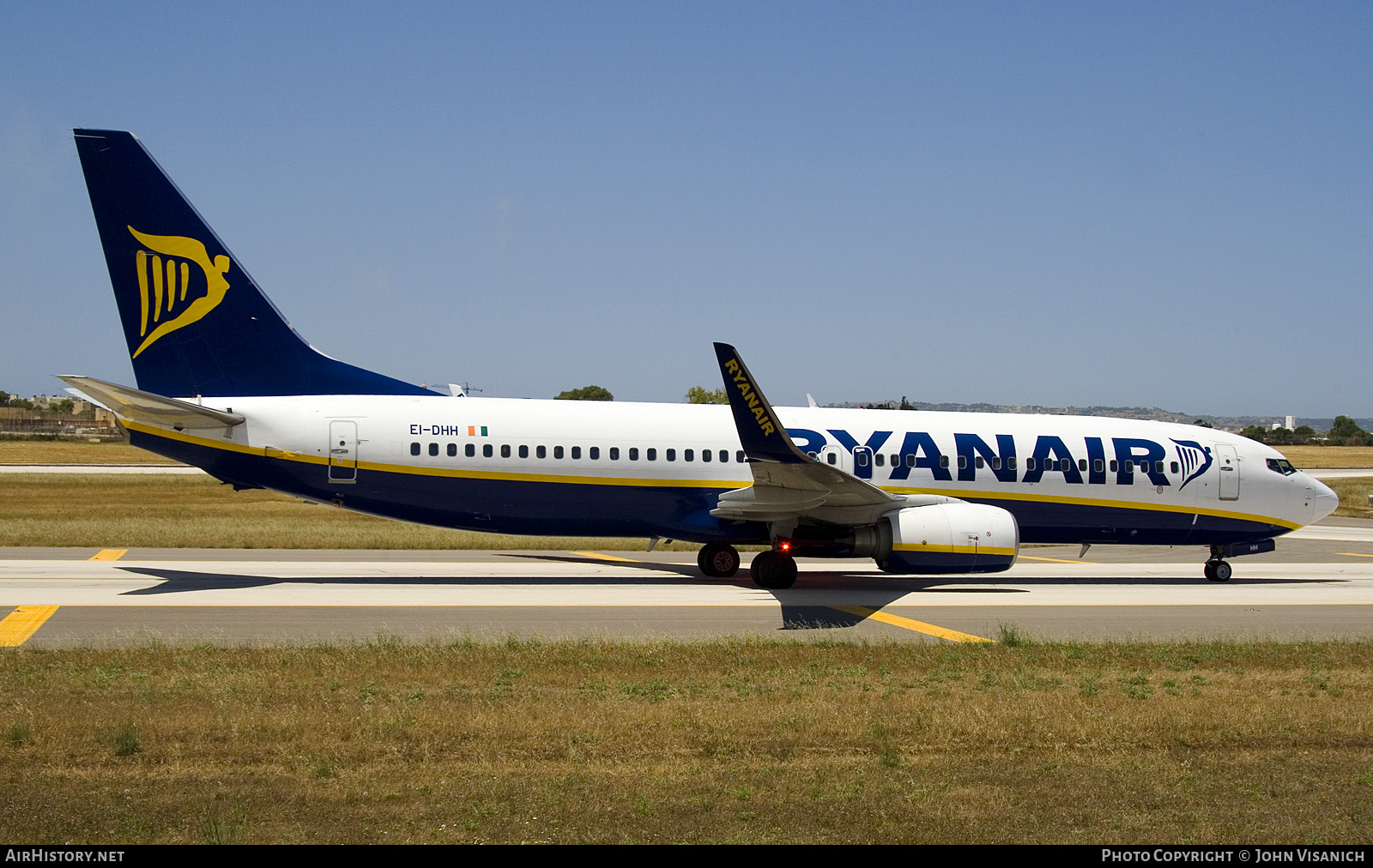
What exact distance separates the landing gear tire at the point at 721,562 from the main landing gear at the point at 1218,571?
1053 centimetres

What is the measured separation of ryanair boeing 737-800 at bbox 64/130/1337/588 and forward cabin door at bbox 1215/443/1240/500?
1249mm

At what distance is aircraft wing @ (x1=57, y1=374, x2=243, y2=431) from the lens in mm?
18531

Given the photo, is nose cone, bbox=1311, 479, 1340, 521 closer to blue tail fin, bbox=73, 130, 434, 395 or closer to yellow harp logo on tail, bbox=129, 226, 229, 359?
blue tail fin, bbox=73, 130, 434, 395

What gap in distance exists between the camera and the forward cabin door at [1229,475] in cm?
Answer: 2445

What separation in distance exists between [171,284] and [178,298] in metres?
0.29

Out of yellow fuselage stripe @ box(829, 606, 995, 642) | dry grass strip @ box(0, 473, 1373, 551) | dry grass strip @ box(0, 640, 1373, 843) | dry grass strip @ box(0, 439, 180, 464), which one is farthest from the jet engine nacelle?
dry grass strip @ box(0, 439, 180, 464)

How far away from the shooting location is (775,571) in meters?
21.2

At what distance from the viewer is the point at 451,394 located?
23.4 meters

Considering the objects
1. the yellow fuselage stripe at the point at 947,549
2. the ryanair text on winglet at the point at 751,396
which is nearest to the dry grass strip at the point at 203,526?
the ryanair text on winglet at the point at 751,396

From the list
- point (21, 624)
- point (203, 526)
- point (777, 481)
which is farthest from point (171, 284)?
point (203, 526)

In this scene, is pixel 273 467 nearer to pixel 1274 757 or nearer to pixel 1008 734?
pixel 1008 734

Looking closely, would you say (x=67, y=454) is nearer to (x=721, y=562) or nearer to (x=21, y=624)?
(x=721, y=562)

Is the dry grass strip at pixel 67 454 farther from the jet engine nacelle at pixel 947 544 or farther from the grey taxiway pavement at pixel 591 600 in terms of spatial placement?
the jet engine nacelle at pixel 947 544
